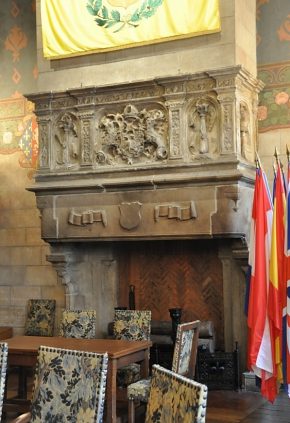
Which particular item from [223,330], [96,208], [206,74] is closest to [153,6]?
[206,74]

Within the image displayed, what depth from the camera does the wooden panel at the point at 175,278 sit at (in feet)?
23.2

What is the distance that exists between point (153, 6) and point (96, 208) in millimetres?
2117

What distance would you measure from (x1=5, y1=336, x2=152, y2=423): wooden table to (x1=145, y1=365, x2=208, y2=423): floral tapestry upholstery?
1.56 metres

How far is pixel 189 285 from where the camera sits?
284 inches

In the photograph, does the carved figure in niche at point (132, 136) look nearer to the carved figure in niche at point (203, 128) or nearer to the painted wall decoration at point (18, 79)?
the carved figure in niche at point (203, 128)

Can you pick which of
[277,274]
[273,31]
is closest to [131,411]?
[277,274]

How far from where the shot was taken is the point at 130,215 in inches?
262

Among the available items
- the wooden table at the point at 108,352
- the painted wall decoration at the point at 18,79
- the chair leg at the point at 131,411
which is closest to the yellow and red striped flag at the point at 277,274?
the wooden table at the point at 108,352

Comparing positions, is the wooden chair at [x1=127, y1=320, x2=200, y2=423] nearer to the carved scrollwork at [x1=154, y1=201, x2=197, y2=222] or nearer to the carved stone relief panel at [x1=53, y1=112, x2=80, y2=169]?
the carved scrollwork at [x1=154, y1=201, x2=197, y2=222]

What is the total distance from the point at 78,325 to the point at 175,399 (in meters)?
3.49

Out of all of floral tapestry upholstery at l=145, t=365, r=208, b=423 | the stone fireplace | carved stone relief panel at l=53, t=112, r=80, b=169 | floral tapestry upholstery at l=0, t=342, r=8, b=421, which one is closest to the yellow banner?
the stone fireplace

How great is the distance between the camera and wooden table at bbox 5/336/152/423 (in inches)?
185

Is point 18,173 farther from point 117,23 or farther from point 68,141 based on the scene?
point 117,23

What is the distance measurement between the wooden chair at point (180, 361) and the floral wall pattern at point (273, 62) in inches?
106
